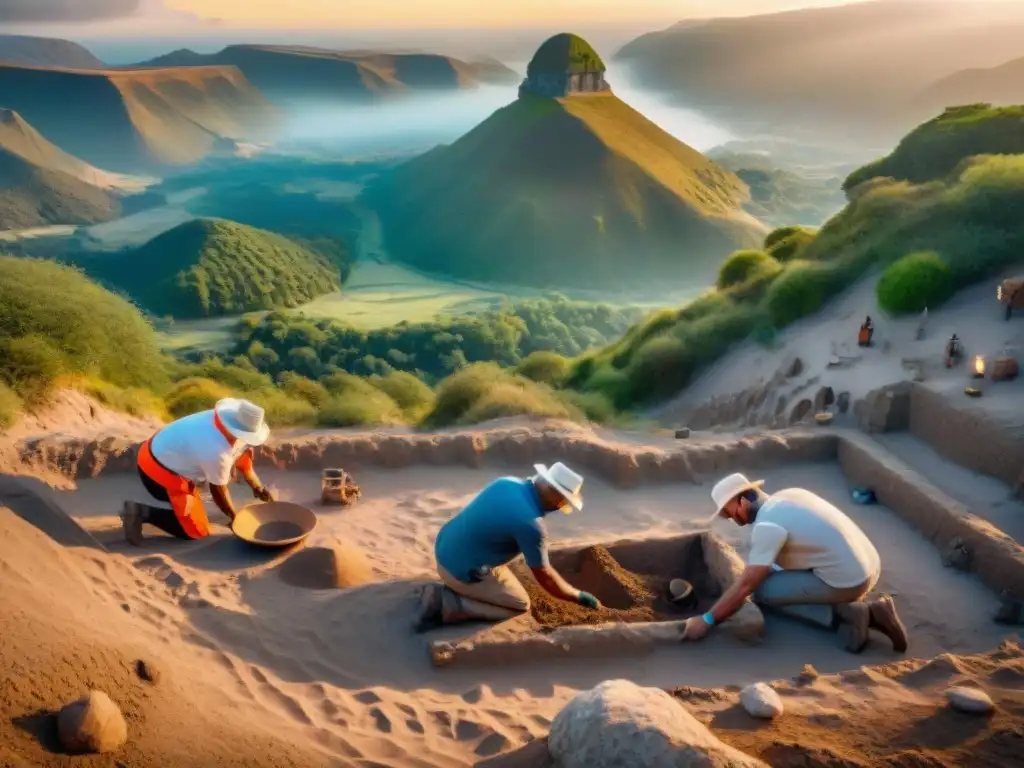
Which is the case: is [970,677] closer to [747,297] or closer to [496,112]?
[747,297]

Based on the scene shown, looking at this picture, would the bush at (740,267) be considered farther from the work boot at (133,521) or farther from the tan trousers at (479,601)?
the work boot at (133,521)

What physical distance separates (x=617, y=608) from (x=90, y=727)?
3.41 m

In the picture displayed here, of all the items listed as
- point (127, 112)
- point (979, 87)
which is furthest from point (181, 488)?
point (127, 112)

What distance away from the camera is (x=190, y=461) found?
19.8ft

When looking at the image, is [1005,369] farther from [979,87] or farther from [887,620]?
[979,87]

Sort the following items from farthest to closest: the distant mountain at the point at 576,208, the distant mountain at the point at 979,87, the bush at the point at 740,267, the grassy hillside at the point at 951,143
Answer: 1. the distant mountain at the point at 576,208
2. the distant mountain at the point at 979,87
3. the grassy hillside at the point at 951,143
4. the bush at the point at 740,267

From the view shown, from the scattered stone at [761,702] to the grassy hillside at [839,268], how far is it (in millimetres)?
9316

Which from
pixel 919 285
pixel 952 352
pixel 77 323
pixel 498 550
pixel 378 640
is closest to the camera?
pixel 498 550

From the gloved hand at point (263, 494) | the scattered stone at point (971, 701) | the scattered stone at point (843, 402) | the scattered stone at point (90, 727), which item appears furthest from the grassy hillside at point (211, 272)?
the scattered stone at point (971, 701)

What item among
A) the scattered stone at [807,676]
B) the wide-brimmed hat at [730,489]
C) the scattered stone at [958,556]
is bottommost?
the scattered stone at [807,676]

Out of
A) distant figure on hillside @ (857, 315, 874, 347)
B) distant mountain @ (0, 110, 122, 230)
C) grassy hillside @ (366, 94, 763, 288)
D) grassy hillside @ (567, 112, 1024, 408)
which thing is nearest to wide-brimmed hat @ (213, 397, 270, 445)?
distant figure on hillside @ (857, 315, 874, 347)

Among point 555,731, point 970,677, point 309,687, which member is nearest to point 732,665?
point 970,677

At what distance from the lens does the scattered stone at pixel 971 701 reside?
4137 mm

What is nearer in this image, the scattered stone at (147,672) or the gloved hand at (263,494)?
the scattered stone at (147,672)
